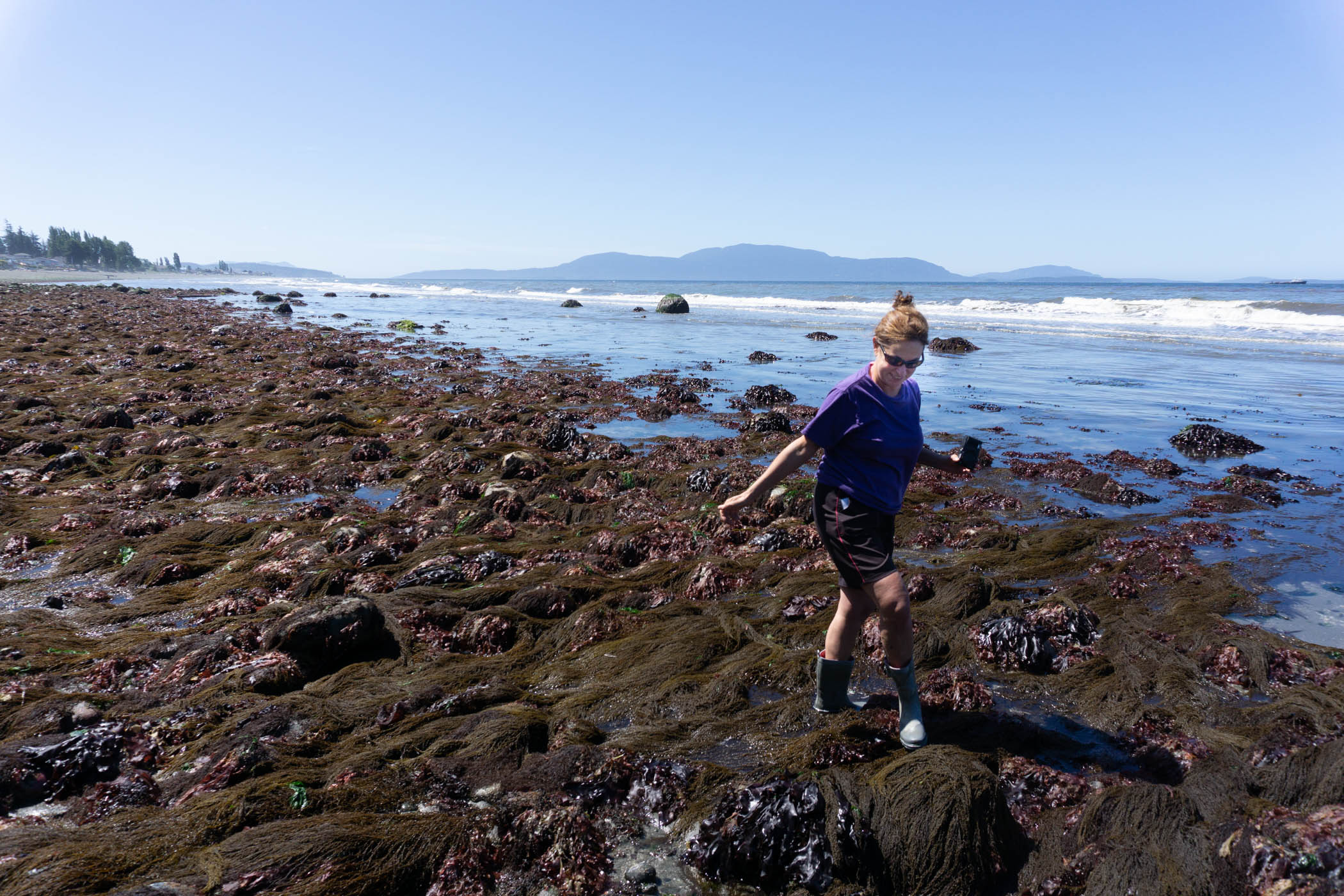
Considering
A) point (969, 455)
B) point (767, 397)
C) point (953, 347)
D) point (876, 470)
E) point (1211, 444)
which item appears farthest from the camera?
point (953, 347)

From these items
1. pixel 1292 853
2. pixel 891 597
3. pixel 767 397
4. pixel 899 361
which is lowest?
pixel 1292 853

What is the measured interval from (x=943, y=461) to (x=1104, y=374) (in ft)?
57.5

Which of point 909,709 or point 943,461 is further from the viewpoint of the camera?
point 943,461

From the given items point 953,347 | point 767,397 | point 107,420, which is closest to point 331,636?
point 107,420

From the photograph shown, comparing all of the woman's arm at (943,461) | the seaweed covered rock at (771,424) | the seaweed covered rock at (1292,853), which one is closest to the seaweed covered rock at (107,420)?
the seaweed covered rock at (771,424)

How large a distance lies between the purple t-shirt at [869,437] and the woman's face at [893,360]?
38 millimetres

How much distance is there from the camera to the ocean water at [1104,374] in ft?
21.6

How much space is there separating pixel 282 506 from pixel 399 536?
6.50 ft

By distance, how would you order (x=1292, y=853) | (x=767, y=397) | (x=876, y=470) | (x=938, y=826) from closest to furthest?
(x=1292, y=853), (x=938, y=826), (x=876, y=470), (x=767, y=397)

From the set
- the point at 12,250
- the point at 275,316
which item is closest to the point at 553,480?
the point at 275,316

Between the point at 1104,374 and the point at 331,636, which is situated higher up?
the point at 1104,374

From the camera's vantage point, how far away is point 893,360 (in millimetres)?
3150

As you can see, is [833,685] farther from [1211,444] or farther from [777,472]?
[1211,444]

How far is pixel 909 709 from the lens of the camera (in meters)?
3.43
